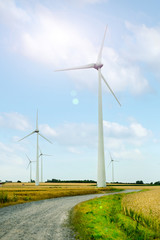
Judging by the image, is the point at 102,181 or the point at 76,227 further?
the point at 102,181

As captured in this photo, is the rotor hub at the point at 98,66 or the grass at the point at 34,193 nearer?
the grass at the point at 34,193

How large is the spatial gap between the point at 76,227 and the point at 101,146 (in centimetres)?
5475

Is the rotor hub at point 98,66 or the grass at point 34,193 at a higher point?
the rotor hub at point 98,66

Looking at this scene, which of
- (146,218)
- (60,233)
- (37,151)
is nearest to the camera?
(60,233)

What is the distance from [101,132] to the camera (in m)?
70.7

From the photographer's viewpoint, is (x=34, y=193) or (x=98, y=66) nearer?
(x=34, y=193)

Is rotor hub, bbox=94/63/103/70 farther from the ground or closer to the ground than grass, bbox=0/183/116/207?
farther from the ground

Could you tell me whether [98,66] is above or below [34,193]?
above

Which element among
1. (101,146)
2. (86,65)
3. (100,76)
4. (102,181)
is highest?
Answer: (86,65)

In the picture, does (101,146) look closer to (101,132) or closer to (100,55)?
(101,132)

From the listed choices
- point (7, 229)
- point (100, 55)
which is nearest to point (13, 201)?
point (7, 229)

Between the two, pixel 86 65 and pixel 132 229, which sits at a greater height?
pixel 86 65

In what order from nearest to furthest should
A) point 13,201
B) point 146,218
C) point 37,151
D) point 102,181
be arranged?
point 146,218 < point 13,201 < point 102,181 < point 37,151

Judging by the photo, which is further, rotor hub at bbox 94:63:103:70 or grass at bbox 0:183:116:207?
rotor hub at bbox 94:63:103:70
